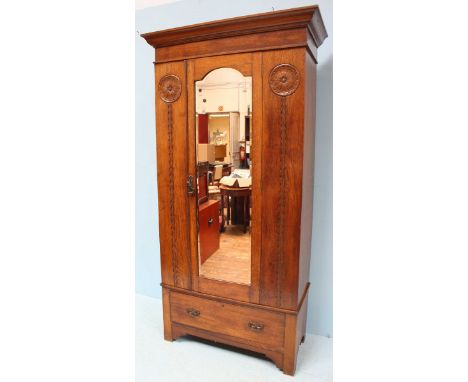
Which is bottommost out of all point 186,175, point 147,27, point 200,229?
point 200,229

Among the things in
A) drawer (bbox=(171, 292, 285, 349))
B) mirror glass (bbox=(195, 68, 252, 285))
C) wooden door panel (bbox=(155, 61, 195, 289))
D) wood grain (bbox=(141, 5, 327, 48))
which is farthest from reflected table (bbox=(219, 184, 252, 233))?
wood grain (bbox=(141, 5, 327, 48))

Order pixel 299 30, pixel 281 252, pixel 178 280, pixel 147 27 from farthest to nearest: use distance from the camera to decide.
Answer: pixel 147 27 < pixel 178 280 < pixel 281 252 < pixel 299 30

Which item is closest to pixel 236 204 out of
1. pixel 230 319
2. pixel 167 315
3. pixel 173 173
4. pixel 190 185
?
pixel 190 185

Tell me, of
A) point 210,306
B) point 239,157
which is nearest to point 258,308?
point 210,306

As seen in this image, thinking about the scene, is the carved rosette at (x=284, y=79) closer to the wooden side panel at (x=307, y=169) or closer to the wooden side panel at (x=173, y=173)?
the wooden side panel at (x=307, y=169)

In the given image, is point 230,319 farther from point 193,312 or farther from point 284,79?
point 284,79

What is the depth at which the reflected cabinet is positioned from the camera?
146cm

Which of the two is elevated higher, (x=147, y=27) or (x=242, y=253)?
(x=147, y=27)

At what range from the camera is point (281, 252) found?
1.57 metres

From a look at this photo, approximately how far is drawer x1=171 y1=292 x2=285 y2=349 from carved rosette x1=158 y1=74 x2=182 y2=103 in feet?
3.85

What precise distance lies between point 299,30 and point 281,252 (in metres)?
1.08

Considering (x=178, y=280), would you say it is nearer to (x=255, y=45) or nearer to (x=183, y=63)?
(x=183, y=63)

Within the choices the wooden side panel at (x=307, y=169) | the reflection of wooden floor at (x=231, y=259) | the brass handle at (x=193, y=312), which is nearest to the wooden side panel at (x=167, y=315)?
the brass handle at (x=193, y=312)

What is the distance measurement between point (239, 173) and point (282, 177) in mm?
246
